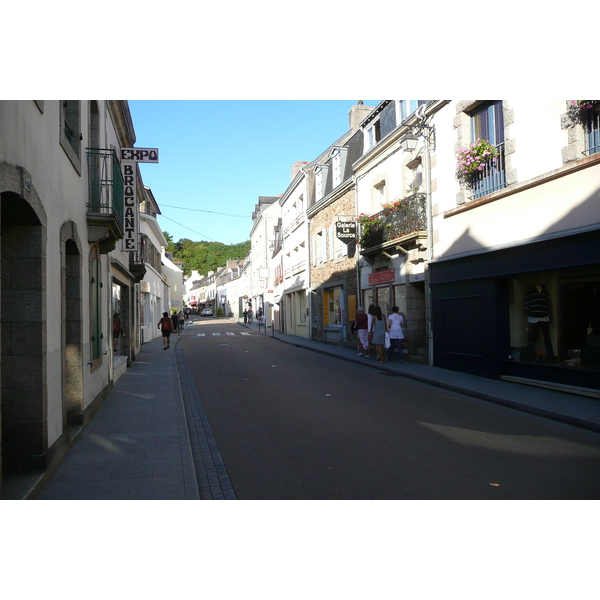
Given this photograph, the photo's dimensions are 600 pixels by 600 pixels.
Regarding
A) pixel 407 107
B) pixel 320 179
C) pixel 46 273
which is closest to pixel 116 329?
pixel 46 273

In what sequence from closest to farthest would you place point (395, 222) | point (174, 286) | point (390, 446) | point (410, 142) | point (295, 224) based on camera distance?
point (390, 446) → point (410, 142) → point (395, 222) → point (295, 224) → point (174, 286)

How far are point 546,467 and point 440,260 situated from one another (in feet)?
28.3

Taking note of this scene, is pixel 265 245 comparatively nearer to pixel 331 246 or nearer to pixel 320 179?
pixel 320 179

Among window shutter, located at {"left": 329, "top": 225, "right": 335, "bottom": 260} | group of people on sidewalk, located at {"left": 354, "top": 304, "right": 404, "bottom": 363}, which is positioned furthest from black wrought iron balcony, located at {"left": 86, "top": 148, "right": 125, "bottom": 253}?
window shutter, located at {"left": 329, "top": 225, "right": 335, "bottom": 260}

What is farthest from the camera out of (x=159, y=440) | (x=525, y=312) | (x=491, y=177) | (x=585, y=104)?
(x=491, y=177)

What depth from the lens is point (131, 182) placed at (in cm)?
1338

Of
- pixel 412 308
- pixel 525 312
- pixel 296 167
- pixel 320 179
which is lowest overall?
pixel 525 312

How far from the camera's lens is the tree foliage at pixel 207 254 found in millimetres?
96562

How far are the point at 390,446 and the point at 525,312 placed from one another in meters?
6.29

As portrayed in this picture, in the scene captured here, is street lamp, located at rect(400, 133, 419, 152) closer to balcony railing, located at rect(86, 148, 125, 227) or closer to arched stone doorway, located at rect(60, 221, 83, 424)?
balcony railing, located at rect(86, 148, 125, 227)

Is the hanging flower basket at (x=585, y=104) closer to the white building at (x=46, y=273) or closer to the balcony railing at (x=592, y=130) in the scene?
the balcony railing at (x=592, y=130)

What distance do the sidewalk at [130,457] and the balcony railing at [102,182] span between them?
326 cm

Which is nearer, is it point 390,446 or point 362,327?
point 390,446
